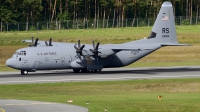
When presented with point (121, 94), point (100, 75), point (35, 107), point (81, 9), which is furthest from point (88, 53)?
point (81, 9)

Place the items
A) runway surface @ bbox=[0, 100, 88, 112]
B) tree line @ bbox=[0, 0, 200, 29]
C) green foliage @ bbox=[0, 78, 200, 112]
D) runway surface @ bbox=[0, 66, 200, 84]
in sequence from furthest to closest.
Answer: tree line @ bbox=[0, 0, 200, 29] < runway surface @ bbox=[0, 66, 200, 84] < green foliage @ bbox=[0, 78, 200, 112] < runway surface @ bbox=[0, 100, 88, 112]

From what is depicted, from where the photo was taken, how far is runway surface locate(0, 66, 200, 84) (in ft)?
183

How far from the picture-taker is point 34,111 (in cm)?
3241

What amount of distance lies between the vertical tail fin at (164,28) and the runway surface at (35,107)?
31.9 m

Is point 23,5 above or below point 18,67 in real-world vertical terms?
above

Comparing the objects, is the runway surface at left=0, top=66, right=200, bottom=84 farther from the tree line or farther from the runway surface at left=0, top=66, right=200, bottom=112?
the tree line

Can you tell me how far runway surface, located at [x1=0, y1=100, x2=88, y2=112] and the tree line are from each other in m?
96.6

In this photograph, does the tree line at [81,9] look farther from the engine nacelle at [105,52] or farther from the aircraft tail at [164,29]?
the engine nacelle at [105,52]

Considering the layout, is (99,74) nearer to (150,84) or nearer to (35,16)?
(150,84)

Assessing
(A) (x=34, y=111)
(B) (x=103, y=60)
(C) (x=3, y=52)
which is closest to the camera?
(A) (x=34, y=111)

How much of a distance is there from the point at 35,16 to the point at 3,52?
65.7m

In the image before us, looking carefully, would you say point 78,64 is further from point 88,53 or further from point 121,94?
point 121,94

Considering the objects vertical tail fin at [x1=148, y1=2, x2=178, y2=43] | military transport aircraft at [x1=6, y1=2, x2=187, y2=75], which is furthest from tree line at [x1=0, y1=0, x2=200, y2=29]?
military transport aircraft at [x1=6, y1=2, x2=187, y2=75]

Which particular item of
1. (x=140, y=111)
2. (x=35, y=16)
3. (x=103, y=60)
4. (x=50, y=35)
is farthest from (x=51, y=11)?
(x=140, y=111)
